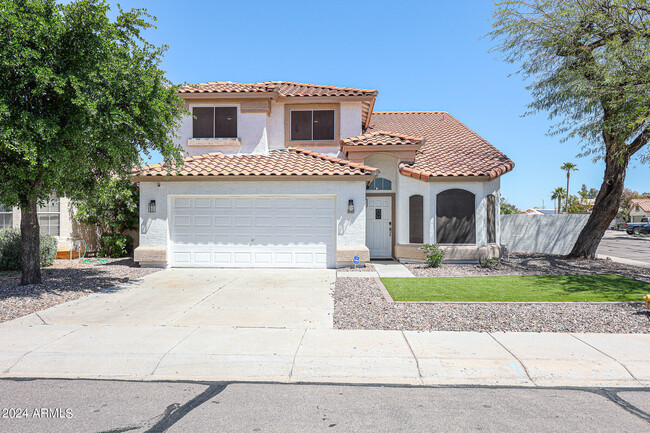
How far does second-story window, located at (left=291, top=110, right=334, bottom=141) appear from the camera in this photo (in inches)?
631

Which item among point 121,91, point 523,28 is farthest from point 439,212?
point 121,91

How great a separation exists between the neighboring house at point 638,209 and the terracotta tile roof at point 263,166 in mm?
72093

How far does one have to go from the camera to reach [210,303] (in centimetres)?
830

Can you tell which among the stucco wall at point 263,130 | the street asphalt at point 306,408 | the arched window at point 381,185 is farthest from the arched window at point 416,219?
the street asphalt at point 306,408

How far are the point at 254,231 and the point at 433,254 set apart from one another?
19.1ft

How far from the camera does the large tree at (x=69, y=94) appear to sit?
7434 millimetres

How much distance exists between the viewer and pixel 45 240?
1290 cm

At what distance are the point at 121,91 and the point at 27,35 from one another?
177 centimetres

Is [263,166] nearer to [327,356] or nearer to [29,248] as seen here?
[29,248]

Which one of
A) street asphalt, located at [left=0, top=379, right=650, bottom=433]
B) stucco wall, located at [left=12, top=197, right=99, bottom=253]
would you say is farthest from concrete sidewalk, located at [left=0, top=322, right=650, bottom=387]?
stucco wall, located at [left=12, top=197, right=99, bottom=253]

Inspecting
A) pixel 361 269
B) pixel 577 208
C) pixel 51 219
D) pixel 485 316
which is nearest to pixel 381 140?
pixel 361 269

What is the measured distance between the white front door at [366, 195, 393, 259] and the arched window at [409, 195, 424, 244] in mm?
1107

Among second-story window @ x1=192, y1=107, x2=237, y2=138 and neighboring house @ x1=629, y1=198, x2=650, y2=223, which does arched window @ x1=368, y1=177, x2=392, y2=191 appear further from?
neighboring house @ x1=629, y1=198, x2=650, y2=223

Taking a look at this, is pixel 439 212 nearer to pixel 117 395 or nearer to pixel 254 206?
pixel 254 206
